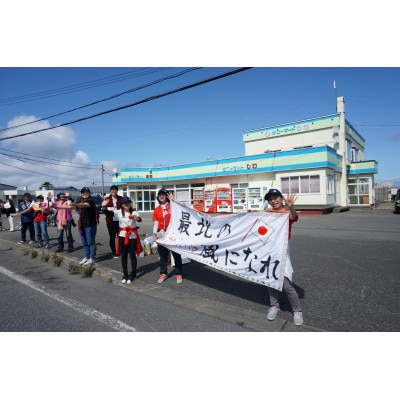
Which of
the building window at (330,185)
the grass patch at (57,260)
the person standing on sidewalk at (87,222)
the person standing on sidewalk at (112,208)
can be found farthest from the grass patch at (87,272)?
the building window at (330,185)

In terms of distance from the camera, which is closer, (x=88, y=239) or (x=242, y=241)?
(x=242, y=241)

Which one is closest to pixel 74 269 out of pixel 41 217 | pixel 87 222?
pixel 87 222

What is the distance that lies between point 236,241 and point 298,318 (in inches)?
51.7

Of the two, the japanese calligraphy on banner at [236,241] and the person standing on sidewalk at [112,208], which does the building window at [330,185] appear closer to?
the person standing on sidewalk at [112,208]

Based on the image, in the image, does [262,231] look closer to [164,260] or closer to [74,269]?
[164,260]

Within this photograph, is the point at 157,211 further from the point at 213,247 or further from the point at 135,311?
the point at 135,311

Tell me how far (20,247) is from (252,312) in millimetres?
8633

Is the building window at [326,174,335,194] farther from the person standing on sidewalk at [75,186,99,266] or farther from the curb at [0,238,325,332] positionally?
the curb at [0,238,325,332]

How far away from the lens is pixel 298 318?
10.8 ft

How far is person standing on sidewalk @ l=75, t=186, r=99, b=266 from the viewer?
6137 mm

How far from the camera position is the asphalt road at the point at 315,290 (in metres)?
3.38

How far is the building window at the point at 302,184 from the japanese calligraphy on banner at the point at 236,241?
1602 centimetres

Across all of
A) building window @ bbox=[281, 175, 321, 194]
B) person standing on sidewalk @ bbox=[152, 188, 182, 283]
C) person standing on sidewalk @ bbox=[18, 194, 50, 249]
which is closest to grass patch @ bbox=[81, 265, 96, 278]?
person standing on sidewalk @ bbox=[152, 188, 182, 283]

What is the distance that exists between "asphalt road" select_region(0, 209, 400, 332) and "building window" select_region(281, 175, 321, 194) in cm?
1163
